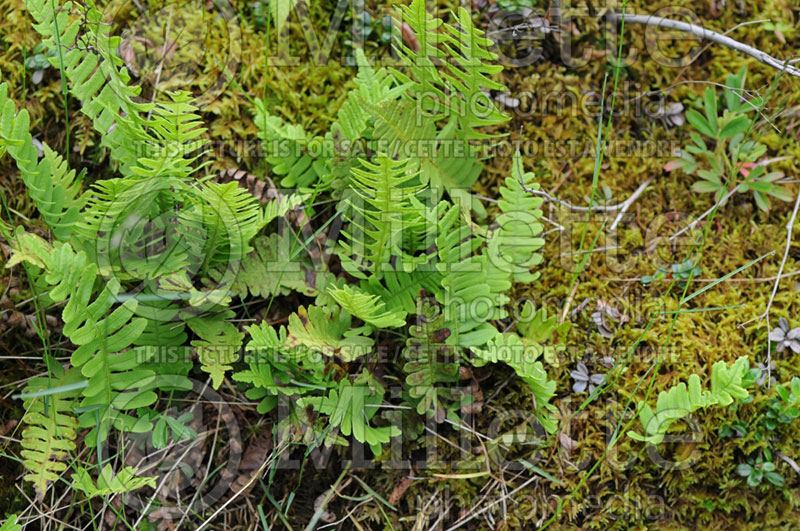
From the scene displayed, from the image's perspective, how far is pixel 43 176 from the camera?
2.20 metres

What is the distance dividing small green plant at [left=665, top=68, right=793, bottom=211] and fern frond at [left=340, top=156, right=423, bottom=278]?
4.07 feet

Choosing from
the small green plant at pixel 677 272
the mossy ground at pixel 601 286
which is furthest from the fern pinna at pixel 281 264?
the small green plant at pixel 677 272

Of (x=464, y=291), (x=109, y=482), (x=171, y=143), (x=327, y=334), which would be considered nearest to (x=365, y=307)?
(x=327, y=334)

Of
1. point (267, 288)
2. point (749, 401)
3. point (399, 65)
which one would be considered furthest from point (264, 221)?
point (749, 401)

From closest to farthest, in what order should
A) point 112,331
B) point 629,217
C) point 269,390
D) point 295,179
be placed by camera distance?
point 112,331 < point 269,390 < point 295,179 < point 629,217

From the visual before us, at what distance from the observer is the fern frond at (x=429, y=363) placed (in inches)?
87.5

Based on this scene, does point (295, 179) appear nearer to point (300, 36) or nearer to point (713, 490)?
point (300, 36)

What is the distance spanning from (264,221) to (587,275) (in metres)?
1.29

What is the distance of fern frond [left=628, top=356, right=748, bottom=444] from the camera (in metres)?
2.18

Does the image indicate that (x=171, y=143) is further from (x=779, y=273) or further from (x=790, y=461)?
(x=790, y=461)

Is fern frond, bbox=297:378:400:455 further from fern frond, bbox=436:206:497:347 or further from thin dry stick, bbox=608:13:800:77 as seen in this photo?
thin dry stick, bbox=608:13:800:77

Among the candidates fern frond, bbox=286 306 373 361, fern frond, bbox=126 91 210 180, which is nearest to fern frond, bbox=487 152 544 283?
fern frond, bbox=286 306 373 361

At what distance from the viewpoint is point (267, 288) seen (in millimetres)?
2352

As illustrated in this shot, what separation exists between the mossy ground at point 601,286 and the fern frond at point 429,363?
0.17m
